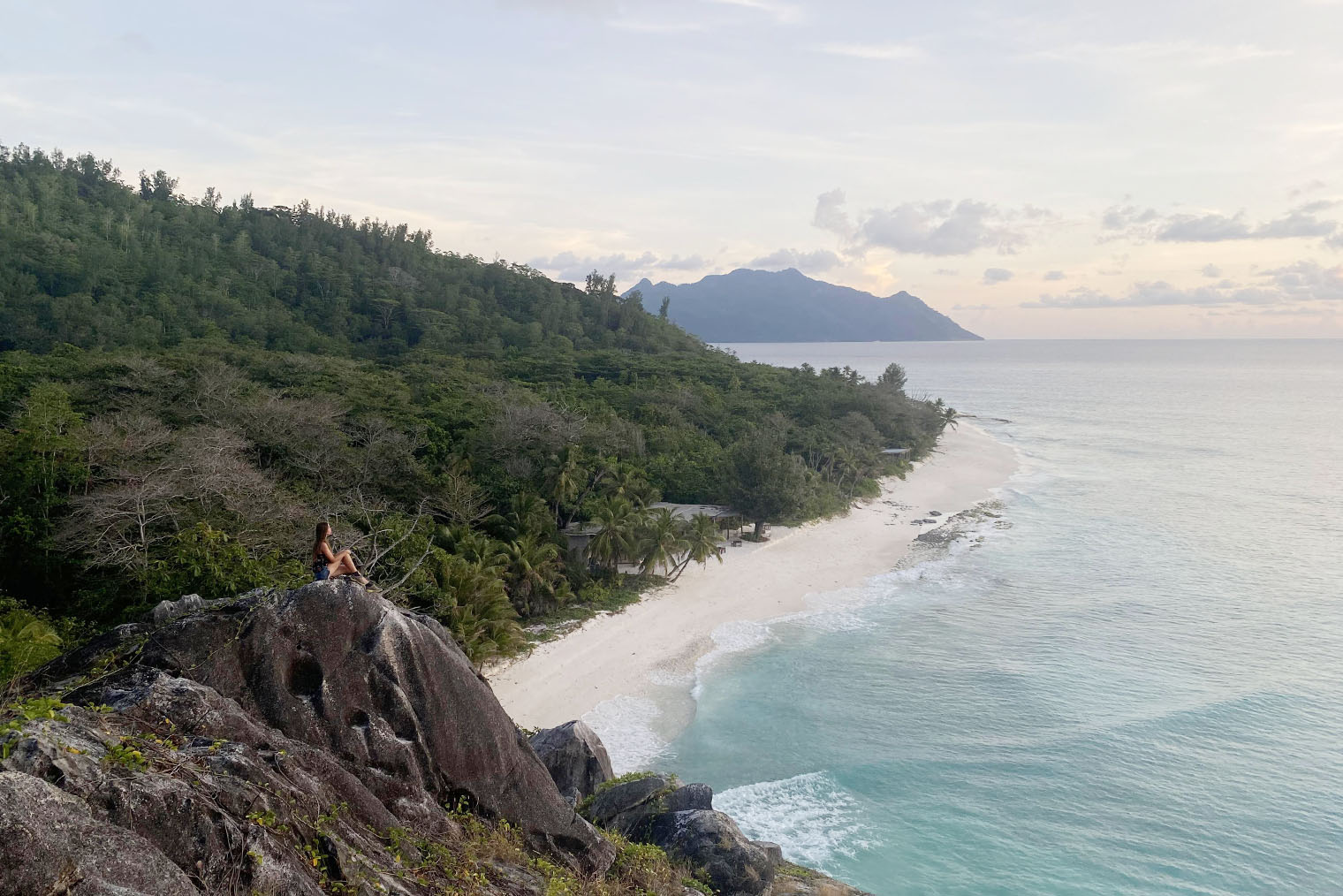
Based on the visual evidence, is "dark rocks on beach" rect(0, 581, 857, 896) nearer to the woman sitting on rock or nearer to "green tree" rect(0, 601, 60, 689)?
the woman sitting on rock

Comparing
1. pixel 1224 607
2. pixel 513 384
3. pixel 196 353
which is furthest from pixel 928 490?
pixel 196 353

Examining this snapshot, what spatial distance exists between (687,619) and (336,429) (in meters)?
15.3

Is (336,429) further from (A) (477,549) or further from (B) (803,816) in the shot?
(B) (803,816)

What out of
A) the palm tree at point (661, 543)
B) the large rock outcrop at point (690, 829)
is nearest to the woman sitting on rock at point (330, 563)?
the large rock outcrop at point (690, 829)

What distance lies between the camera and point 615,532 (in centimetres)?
3016

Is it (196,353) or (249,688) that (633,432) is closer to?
(196,353)

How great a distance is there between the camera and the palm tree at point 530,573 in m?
26.9

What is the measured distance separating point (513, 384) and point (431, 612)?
111ft

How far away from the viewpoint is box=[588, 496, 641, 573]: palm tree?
30188 mm

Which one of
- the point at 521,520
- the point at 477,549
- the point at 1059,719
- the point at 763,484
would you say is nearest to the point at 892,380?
the point at 763,484

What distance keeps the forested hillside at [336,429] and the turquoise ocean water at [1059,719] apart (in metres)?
7.77

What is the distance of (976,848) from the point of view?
18.3m

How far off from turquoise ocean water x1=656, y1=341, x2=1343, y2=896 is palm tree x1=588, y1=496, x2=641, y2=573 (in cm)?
613

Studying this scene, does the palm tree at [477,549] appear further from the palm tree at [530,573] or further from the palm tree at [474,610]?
the palm tree at [474,610]
